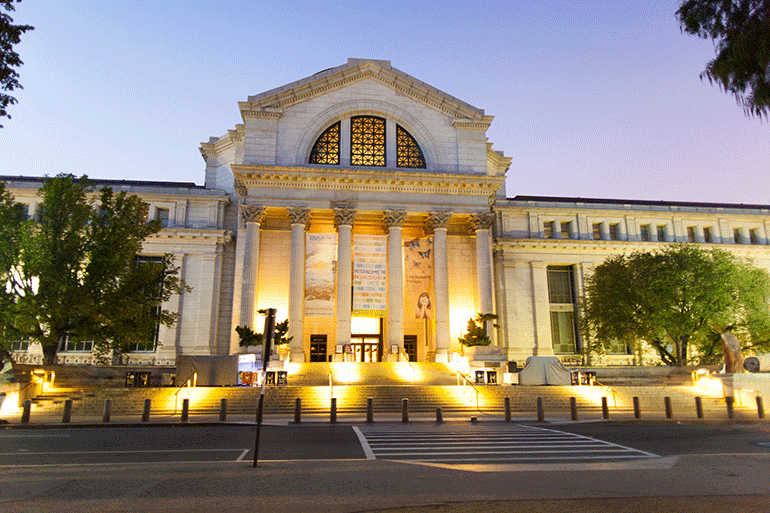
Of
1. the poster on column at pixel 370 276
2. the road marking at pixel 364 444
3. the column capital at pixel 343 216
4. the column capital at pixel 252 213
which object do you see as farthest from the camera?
the column capital at pixel 343 216

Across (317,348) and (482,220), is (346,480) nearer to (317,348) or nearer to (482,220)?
(482,220)

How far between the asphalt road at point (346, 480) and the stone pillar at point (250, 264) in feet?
78.3

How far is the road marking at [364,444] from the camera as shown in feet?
42.1

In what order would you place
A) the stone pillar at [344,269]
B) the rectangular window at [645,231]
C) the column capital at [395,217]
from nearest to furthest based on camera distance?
the stone pillar at [344,269], the column capital at [395,217], the rectangular window at [645,231]

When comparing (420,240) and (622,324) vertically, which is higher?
(420,240)

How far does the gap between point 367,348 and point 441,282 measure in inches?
378

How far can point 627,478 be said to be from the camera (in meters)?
9.53

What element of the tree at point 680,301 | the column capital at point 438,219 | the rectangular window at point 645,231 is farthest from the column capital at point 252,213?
the rectangular window at point 645,231

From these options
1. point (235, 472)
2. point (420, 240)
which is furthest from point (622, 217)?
point (235, 472)

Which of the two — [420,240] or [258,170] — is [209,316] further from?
[420,240]

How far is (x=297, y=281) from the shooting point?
133 feet

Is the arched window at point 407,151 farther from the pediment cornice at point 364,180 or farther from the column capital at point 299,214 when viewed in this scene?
the column capital at point 299,214

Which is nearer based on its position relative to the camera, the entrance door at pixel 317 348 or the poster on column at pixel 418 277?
the poster on column at pixel 418 277

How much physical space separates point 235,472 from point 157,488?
5.60 feet
